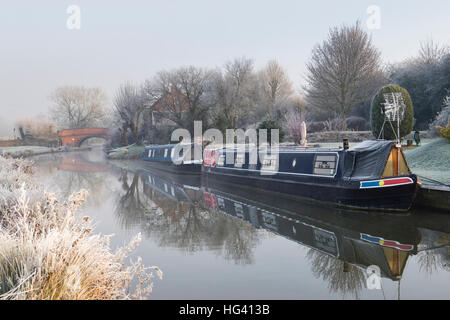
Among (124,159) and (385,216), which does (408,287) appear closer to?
(385,216)

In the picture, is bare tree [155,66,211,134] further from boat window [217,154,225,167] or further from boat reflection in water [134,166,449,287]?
boat reflection in water [134,166,449,287]

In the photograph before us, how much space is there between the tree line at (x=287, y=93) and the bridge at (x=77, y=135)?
13111 millimetres

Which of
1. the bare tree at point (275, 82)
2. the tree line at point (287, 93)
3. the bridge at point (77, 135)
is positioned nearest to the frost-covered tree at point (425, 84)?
the tree line at point (287, 93)

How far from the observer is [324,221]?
28.4ft

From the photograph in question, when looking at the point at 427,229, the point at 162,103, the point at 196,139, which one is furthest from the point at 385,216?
the point at 162,103

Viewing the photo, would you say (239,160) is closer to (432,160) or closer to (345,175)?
(345,175)

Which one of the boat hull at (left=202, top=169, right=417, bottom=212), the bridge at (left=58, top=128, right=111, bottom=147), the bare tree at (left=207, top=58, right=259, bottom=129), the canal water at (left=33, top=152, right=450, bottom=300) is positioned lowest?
the canal water at (left=33, top=152, right=450, bottom=300)

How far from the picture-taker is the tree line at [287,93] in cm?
2467

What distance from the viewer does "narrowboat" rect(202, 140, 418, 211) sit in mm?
8703

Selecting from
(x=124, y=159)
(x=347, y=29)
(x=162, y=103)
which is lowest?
(x=124, y=159)

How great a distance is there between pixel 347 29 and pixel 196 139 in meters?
14.7

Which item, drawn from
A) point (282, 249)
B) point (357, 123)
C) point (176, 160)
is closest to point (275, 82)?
point (357, 123)

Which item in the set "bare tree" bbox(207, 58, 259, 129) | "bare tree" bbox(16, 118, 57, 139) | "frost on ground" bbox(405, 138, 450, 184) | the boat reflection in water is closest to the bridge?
"bare tree" bbox(16, 118, 57, 139)

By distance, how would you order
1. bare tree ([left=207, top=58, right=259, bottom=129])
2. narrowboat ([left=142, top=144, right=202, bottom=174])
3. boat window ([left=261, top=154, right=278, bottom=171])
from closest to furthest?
boat window ([left=261, top=154, right=278, bottom=171])
narrowboat ([left=142, top=144, right=202, bottom=174])
bare tree ([left=207, top=58, right=259, bottom=129])
